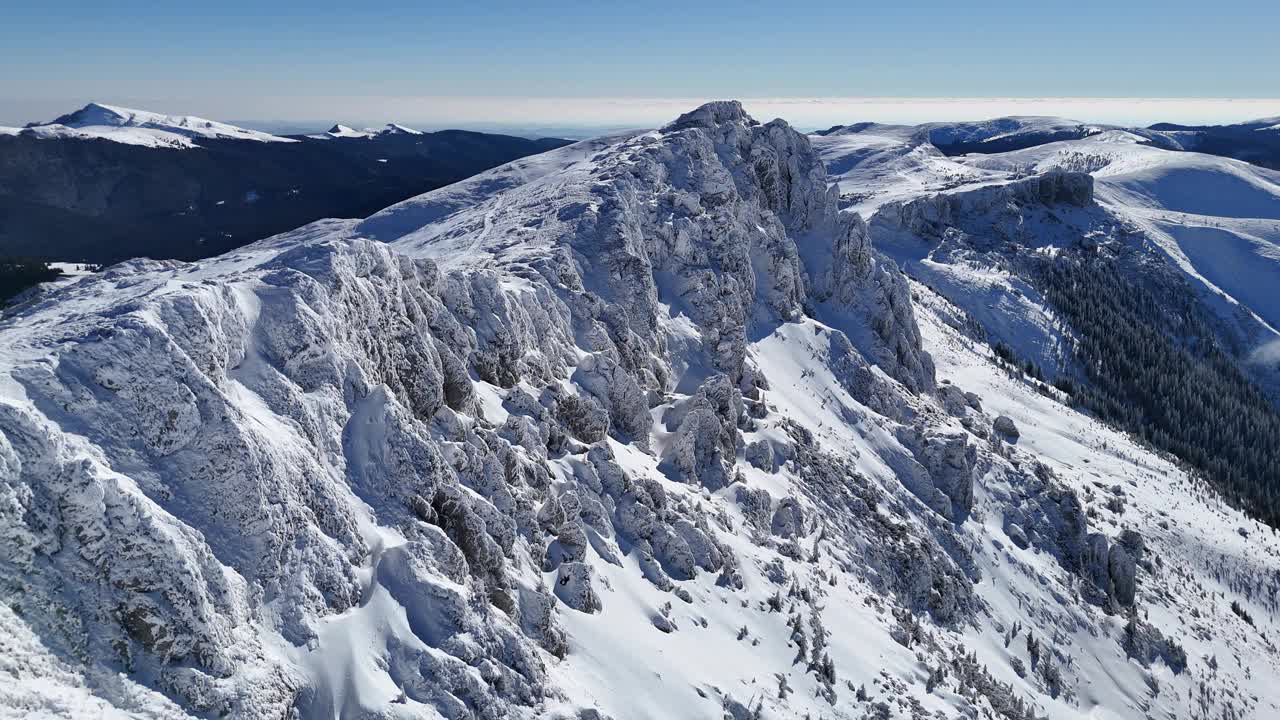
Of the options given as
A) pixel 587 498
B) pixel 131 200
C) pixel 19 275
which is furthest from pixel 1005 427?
pixel 131 200

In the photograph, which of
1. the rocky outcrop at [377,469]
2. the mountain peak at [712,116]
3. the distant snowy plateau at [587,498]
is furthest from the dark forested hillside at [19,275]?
the mountain peak at [712,116]

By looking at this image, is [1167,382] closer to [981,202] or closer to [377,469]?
[981,202]

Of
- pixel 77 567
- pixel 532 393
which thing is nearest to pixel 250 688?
pixel 77 567

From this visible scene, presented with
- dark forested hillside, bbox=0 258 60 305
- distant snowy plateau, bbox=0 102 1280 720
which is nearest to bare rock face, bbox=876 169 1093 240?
distant snowy plateau, bbox=0 102 1280 720

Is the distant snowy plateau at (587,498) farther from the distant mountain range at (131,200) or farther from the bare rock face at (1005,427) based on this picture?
the distant mountain range at (131,200)

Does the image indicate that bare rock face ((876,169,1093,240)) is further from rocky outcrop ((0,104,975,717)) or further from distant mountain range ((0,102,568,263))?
rocky outcrop ((0,104,975,717))

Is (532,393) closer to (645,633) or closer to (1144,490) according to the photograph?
(645,633)
